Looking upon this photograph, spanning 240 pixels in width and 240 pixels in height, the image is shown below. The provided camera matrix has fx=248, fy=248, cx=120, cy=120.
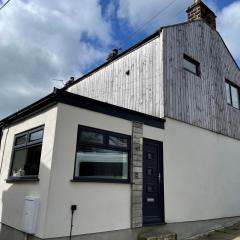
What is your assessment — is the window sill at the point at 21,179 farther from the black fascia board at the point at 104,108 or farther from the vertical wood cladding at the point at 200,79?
the vertical wood cladding at the point at 200,79

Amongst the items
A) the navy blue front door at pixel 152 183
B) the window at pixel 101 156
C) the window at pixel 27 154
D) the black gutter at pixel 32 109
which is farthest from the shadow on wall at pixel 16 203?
the navy blue front door at pixel 152 183

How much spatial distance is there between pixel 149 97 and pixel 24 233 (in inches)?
211

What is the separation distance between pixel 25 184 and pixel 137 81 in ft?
16.9

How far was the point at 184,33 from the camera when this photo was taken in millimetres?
9633

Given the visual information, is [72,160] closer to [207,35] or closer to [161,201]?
[161,201]

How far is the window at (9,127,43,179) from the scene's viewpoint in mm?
5941

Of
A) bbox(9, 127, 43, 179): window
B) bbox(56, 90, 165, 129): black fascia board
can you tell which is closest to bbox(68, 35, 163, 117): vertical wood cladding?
bbox(56, 90, 165, 129): black fascia board

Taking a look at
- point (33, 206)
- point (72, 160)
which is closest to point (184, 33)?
point (72, 160)

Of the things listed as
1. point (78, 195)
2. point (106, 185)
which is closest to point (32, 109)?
point (78, 195)

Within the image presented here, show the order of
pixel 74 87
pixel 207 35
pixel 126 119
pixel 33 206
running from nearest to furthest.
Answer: pixel 33 206
pixel 126 119
pixel 207 35
pixel 74 87

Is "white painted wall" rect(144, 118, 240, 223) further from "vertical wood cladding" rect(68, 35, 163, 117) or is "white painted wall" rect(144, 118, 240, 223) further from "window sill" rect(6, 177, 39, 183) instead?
"window sill" rect(6, 177, 39, 183)

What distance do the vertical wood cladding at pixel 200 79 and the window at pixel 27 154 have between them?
3976 mm

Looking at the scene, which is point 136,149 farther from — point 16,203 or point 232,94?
point 232,94

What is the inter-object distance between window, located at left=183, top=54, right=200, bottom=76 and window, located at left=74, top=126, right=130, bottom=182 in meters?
4.45
